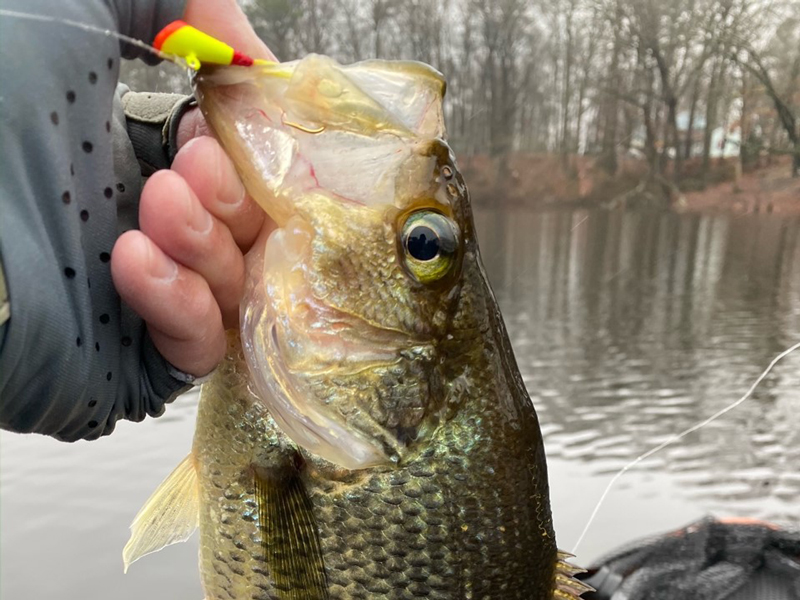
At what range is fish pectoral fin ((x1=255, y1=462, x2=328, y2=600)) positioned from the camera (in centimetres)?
119

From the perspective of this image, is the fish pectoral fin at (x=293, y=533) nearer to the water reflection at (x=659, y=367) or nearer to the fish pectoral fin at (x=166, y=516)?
the fish pectoral fin at (x=166, y=516)

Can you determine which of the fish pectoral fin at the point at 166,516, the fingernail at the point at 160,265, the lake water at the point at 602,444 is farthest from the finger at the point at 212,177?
the lake water at the point at 602,444

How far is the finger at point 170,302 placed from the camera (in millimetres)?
1002

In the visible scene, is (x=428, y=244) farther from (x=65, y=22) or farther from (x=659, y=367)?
(x=659, y=367)

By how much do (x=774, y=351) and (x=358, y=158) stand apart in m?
8.46

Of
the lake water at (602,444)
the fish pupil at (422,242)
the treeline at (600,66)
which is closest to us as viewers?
the fish pupil at (422,242)

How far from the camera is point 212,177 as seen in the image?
1045 millimetres

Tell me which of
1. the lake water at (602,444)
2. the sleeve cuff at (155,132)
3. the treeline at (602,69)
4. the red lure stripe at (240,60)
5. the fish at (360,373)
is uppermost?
the treeline at (602,69)

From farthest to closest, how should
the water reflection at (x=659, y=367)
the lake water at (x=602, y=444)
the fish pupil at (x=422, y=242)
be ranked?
the water reflection at (x=659, y=367) < the lake water at (x=602, y=444) < the fish pupil at (x=422, y=242)

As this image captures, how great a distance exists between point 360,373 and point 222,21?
0.71 m

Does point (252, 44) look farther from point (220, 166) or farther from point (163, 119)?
point (220, 166)

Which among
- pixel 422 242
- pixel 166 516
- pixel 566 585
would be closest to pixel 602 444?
pixel 566 585

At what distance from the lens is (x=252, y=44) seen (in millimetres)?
1298

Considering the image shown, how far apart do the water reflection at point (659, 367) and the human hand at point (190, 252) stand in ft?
12.5
